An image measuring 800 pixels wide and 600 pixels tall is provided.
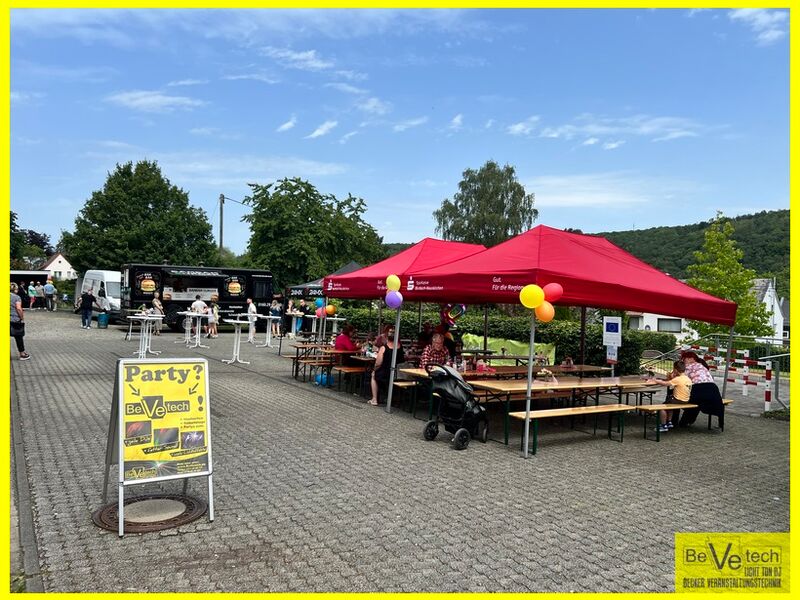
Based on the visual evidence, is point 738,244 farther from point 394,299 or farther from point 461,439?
point 461,439

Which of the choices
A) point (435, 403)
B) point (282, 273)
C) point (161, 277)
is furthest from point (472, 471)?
point (282, 273)

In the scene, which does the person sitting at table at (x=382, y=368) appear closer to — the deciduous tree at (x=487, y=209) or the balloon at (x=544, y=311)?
the balloon at (x=544, y=311)

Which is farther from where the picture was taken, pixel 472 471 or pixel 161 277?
pixel 161 277

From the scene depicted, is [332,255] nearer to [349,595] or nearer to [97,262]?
[97,262]

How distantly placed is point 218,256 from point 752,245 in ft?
165

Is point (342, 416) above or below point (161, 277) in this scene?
below

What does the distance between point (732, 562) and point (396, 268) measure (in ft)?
25.0

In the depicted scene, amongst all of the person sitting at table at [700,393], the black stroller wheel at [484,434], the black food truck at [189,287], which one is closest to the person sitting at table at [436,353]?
the black stroller wheel at [484,434]

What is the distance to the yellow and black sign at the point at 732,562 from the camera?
411 centimetres

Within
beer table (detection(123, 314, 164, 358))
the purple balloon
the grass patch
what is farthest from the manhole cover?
beer table (detection(123, 314, 164, 358))

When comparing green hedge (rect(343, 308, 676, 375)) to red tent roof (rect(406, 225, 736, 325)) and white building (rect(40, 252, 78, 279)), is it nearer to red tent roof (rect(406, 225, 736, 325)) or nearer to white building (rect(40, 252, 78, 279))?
red tent roof (rect(406, 225, 736, 325))

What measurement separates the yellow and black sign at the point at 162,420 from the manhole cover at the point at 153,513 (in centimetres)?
34

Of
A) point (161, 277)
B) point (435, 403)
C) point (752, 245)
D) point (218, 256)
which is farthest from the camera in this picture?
point (752, 245)

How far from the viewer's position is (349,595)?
12.3ft
